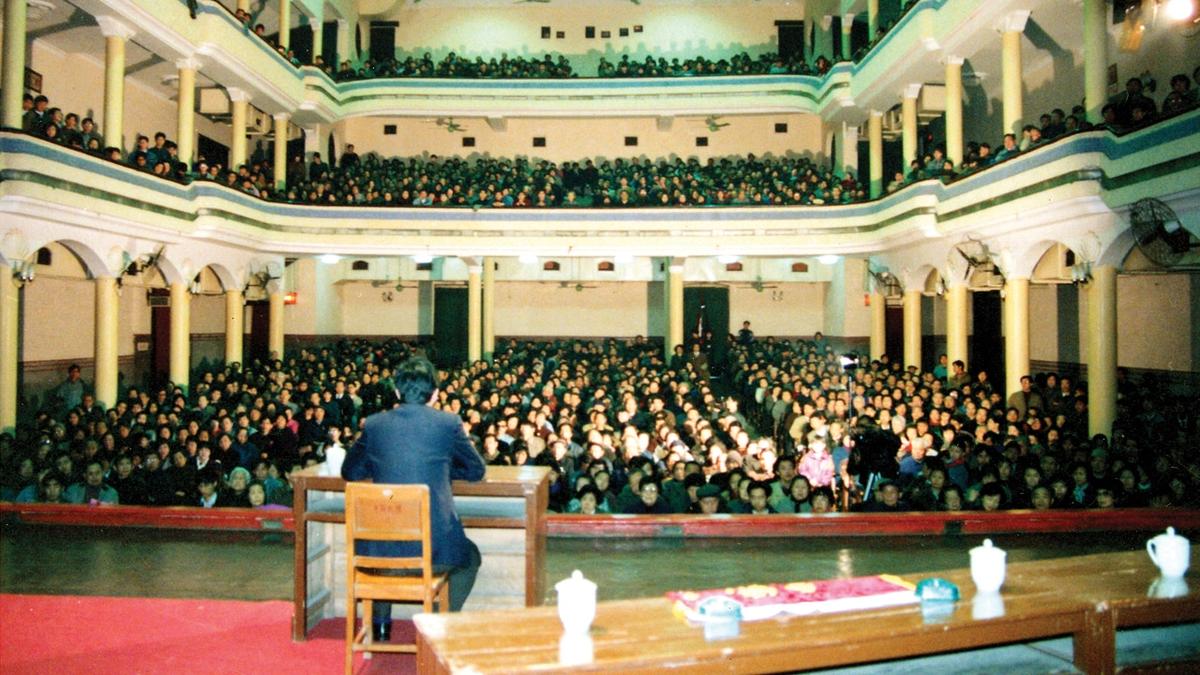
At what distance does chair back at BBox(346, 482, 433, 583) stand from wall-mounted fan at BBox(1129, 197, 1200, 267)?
31.1ft

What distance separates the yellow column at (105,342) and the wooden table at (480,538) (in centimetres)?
1040

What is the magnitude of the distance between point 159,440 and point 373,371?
16.7ft

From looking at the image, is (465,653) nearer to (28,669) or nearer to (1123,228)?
(28,669)

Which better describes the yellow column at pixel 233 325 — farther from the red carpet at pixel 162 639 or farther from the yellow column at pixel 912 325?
the yellow column at pixel 912 325

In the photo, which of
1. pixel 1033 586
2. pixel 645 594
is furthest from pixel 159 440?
pixel 1033 586

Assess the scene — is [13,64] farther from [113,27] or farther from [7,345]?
[7,345]

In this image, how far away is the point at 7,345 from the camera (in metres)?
11.0

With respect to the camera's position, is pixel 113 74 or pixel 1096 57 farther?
pixel 113 74

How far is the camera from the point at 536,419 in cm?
1041

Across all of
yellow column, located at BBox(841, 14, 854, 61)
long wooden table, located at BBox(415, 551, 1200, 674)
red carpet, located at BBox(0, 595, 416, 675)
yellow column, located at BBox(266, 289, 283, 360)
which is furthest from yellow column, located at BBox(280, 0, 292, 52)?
long wooden table, located at BBox(415, 551, 1200, 674)

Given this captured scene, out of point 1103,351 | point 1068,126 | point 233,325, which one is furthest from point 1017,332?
point 233,325

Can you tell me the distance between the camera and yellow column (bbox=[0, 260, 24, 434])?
1098 cm

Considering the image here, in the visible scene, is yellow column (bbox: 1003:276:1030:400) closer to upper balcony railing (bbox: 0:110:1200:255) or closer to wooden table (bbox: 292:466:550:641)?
upper balcony railing (bbox: 0:110:1200:255)

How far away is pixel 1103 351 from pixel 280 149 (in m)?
17.3
